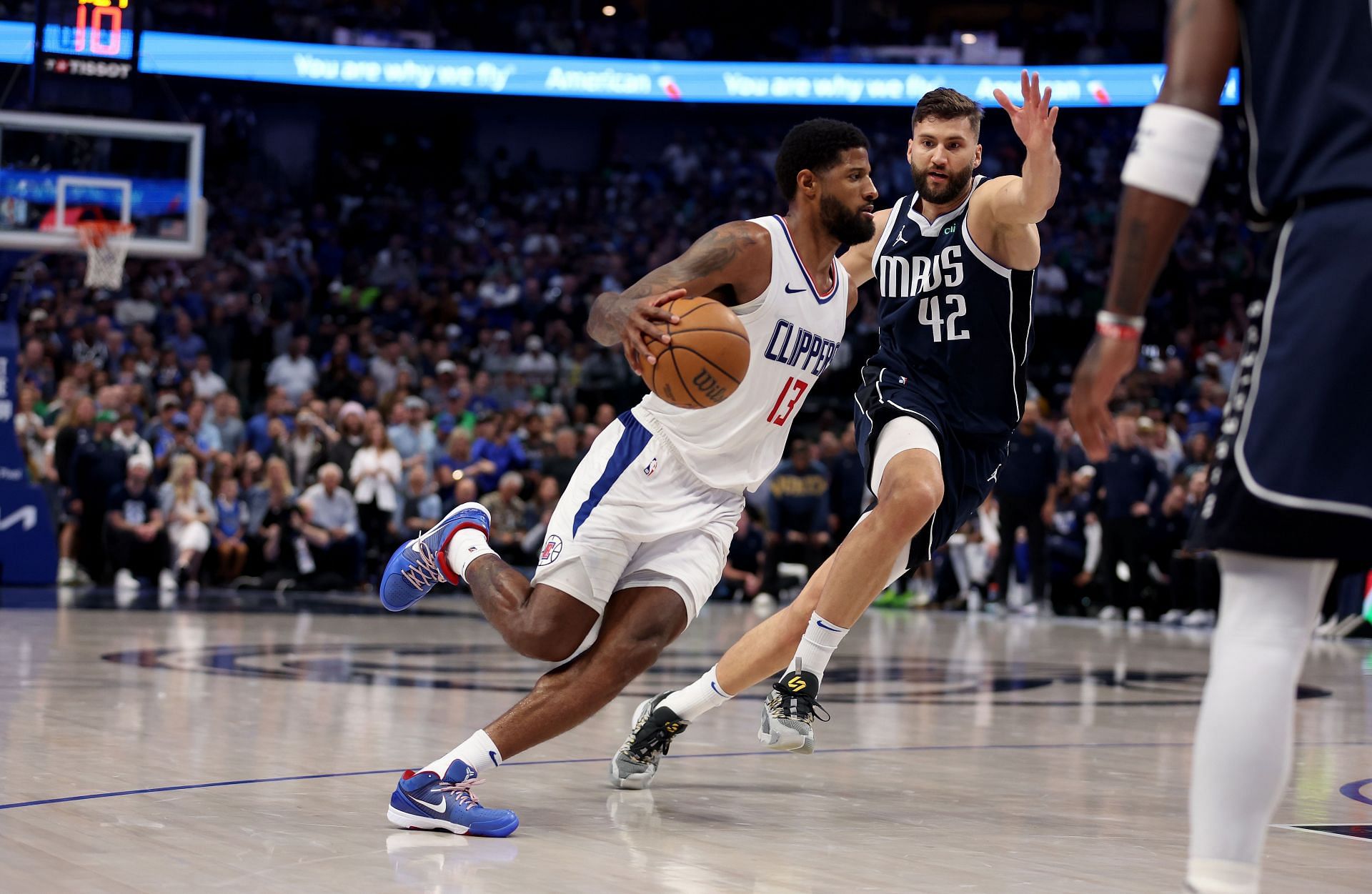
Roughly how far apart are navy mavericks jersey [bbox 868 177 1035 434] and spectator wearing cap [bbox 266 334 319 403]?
1417 centimetres

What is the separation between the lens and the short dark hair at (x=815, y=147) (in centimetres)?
482

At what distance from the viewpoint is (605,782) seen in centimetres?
502

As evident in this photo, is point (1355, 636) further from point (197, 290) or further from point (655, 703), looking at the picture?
point (197, 290)

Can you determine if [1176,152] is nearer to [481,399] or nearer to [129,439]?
[129,439]

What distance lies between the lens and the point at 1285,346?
2.46m

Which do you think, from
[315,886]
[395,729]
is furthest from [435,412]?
[315,886]

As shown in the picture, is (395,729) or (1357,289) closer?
(1357,289)

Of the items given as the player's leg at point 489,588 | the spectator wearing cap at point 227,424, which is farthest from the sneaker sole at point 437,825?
the spectator wearing cap at point 227,424

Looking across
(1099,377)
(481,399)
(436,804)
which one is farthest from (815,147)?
(481,399)

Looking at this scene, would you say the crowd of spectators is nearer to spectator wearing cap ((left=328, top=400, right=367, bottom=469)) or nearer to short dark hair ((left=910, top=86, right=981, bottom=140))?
spectator wearing cap ((left=328, top=400, right=367, bottom=469))

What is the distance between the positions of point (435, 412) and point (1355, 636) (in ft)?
34.0

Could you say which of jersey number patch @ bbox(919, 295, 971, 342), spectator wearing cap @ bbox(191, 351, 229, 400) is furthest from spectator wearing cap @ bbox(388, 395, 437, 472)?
jersey number patch @ bbox(919, 295, 971, 342)

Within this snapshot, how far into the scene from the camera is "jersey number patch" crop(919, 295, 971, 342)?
5293 millimetres

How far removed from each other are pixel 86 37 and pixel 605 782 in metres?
10.7
